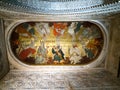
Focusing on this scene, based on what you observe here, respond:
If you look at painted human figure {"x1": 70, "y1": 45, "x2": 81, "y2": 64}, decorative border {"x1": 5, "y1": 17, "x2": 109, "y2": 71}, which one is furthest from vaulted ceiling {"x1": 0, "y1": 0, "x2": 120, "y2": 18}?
painted human figure {"x1": 70, "y1": 45, "x2": 81, "y2": 64}

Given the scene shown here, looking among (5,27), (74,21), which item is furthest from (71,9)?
(5,27)

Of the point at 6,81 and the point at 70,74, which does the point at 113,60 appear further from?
the point at 6,81

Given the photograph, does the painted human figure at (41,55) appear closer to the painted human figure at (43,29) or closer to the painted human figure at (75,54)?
the painted human figure at (43,29)

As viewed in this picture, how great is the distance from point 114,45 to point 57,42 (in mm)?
3234

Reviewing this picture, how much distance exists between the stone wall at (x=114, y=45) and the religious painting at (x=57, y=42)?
0.66 m

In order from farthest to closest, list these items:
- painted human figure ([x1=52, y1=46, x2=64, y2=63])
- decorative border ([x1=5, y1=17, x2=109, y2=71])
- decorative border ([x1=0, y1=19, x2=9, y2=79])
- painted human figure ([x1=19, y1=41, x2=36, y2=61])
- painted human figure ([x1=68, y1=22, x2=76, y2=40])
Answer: painted human figure ([x1=52, y1=46, x2=64, y2=63]) → painted human figure ([x1=19, y1=41, x2=36, y2=61]) → painted human figure ([x1=68, y1=22, x2=76, y2=40]) → decorative border ([x1=5, y1=17, x2=109, y2=71]) → decorative border ([x1=0, y1=19, x2=9, y2=79])

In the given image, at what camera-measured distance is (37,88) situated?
6812mm

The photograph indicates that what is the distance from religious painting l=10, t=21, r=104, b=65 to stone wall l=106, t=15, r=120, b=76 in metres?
0.66

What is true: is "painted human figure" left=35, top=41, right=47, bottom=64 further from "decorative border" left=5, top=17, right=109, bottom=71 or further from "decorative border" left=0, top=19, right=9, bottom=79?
"decorative border" left=0, top=19, right=9, bottom=79

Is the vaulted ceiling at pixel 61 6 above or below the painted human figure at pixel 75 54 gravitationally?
above

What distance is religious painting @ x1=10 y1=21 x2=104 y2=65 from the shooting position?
8.27m

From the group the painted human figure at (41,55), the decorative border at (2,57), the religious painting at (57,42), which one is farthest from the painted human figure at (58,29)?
the decorative border at (2,57)

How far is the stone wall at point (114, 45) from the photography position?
297 inches

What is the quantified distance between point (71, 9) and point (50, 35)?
163 inches
